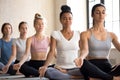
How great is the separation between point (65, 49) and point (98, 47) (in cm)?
39

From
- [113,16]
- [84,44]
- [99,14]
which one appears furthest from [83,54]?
[113,16]

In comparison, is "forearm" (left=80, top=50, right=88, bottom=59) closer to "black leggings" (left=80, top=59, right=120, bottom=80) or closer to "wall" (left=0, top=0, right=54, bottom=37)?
"black leggings" (left=80, top=59, right=120, bottom=80)

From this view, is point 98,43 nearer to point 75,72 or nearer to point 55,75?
point 75,72

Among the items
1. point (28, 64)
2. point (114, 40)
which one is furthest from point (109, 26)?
point (114, 40)

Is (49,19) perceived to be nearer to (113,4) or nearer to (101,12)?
(113,4)

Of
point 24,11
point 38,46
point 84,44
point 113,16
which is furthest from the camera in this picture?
point 24,11

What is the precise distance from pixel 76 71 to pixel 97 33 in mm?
417

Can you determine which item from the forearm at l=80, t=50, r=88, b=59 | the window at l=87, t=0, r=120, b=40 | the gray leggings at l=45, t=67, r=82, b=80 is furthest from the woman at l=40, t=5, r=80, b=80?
the window at l=87, t=0, r=120, b=40

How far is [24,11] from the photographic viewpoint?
19.0 ft

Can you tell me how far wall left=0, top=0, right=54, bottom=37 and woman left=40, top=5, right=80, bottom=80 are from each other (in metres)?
3.03

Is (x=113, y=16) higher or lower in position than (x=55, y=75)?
higher

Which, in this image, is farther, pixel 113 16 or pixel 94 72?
pixel 113 16

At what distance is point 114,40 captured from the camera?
8.41 ft

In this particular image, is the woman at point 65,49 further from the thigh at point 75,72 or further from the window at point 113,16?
the window at point 113,16
